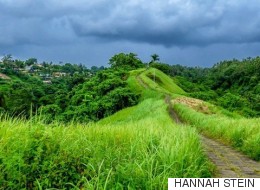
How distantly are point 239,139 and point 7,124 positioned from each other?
647 cm

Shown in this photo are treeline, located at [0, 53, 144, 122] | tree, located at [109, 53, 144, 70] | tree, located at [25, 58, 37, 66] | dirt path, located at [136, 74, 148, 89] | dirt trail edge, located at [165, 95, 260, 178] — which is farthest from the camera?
tree, located at [25, 58, 37, 66]

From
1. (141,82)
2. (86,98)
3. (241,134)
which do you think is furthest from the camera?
(141,82)

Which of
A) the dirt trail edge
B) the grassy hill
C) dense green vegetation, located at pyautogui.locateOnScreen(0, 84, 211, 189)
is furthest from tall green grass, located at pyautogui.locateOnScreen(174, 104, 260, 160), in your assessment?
dense green vegetation, located at pyautogui.locateOnScreen(0, 84, 211, 189)

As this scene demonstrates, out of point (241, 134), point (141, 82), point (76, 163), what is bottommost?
point (241, 134)

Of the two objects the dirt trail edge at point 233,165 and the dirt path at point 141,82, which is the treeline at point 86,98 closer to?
the dirt path at point 141,82

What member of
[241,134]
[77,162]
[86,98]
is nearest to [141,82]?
[86,98]

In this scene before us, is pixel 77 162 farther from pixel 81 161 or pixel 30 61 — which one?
pixel 30 61

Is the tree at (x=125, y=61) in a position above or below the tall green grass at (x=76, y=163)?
above

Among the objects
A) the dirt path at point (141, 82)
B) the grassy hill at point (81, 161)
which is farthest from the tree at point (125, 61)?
the grassy hill at point (81, 161)

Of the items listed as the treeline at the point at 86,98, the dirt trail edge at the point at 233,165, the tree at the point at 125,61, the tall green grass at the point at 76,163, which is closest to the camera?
the tall green grass at the point at 76,163

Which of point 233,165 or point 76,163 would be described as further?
point 233,165

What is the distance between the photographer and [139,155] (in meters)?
5.25

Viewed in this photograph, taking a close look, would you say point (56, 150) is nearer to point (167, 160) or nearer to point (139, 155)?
point (139, 155)

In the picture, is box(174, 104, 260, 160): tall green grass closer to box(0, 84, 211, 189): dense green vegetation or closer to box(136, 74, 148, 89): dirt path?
box(0, 84, 211, 189): dense green vegetation
